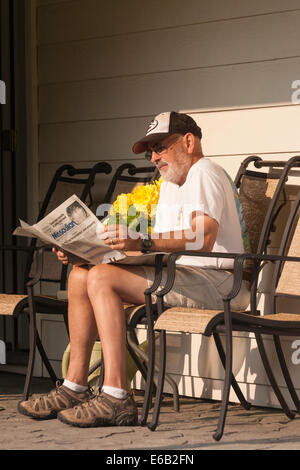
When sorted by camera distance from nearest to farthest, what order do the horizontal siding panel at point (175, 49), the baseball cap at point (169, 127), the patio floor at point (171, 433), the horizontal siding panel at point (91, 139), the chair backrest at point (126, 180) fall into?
the patio floor at point (171, 433)
the baseball cap at point (169, 127)
the horizontal siding panel at point (175, 49)
the chair backrest at point (126, 180)
the horizontal siding panel at point (91, 139)

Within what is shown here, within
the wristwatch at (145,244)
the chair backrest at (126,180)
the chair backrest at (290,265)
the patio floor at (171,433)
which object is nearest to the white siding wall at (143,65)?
the chair backrest at (126,180)

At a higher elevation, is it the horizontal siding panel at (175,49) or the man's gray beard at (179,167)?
the horizontal siding panel at (175,49)

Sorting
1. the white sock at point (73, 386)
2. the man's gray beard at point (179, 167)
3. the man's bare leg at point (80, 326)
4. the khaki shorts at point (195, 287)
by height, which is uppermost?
the man's gray beard at point (179, 167)

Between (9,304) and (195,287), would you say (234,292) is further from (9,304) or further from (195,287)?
(9,304)

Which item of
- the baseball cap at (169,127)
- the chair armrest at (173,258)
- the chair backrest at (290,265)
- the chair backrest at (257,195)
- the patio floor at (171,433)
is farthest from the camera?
the chair backrest at (257,195)

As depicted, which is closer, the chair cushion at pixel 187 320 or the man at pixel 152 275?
the chair cushion at pixel 187 320

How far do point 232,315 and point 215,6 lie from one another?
1.87m

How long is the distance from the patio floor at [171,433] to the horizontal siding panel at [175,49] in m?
1.70

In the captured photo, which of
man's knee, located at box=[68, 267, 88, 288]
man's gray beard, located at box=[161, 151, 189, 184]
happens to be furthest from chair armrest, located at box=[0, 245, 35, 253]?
man's gray beard, located at box=[161, 151, 189, 184]

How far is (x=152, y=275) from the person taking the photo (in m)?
3.72

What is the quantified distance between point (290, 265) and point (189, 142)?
0.69 metres

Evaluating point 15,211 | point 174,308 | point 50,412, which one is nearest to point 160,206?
point 174,308

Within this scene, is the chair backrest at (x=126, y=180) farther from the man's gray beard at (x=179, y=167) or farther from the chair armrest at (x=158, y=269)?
the chair armrest at (x=158, y=269)

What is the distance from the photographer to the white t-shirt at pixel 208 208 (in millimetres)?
3662
